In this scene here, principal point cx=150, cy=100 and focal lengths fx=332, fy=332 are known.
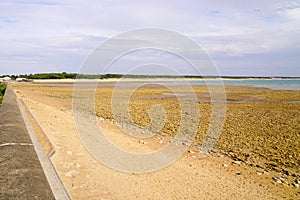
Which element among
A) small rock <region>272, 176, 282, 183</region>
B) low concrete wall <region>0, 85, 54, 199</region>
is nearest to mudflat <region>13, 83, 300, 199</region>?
small rock <region>272, 176, 282, 183</region>

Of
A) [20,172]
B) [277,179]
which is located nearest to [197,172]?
[277,179]

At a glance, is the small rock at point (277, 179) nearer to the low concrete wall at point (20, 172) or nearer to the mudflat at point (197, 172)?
the mudflat at point (197, 172)

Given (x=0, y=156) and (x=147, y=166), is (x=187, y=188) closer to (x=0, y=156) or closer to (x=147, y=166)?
(x=147, y=166)

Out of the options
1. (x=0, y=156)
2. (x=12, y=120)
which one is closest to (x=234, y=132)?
(x=12, y=120)

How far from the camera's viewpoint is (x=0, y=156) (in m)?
3.49

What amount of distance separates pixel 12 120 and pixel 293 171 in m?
6.07

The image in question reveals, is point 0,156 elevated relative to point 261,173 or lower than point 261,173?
elevated

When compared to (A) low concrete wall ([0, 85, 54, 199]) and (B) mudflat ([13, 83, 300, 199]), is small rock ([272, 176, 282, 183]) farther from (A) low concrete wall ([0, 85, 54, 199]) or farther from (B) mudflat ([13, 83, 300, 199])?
(A) low concrete wall ([0, 85, 54, 199])

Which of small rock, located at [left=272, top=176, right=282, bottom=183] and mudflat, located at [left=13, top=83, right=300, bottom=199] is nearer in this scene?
mudflat, located at [left=13, top=83, right=300, bottom=199]

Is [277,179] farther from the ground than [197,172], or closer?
closer

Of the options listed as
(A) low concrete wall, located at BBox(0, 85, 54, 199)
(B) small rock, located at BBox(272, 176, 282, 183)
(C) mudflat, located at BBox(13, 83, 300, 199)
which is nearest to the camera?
(A) low concrete wall, located at BBox(0, 85, 54, 199)

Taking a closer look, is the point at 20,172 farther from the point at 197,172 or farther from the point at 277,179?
the point at 277,179

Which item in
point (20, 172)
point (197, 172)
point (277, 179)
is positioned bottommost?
point (277, 179)

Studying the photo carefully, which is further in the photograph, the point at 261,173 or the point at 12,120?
the point at 261,173
